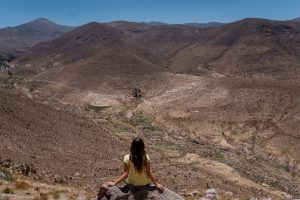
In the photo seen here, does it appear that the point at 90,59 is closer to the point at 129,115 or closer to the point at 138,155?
the point at 129,115

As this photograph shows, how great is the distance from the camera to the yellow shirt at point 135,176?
397 inches

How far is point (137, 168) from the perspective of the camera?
33.0 ft

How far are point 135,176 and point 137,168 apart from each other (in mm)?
263

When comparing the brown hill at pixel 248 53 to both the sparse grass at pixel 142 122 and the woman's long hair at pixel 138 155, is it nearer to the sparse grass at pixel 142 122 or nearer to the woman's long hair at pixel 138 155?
the sparse grass at pixel 142 122

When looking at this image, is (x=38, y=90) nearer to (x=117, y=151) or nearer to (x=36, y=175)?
(x=117, y=151)

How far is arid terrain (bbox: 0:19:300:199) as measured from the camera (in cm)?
2953

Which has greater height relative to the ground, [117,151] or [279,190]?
[117,151]

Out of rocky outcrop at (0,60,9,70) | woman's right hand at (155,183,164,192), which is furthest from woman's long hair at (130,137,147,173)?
rocky outcrop at (0,60,9,70)

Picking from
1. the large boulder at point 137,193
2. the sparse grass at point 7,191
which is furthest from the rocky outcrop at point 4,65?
the large boulder at point 137,193

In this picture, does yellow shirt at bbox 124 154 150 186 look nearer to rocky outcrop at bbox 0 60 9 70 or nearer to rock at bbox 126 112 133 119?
rock at bbox 126 112 133 119

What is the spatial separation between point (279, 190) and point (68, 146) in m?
14.9

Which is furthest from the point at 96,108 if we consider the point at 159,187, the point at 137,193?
the point at 159,187

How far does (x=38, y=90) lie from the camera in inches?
3465

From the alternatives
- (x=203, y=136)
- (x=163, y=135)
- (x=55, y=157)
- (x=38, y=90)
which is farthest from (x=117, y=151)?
(x=38, y=90)
